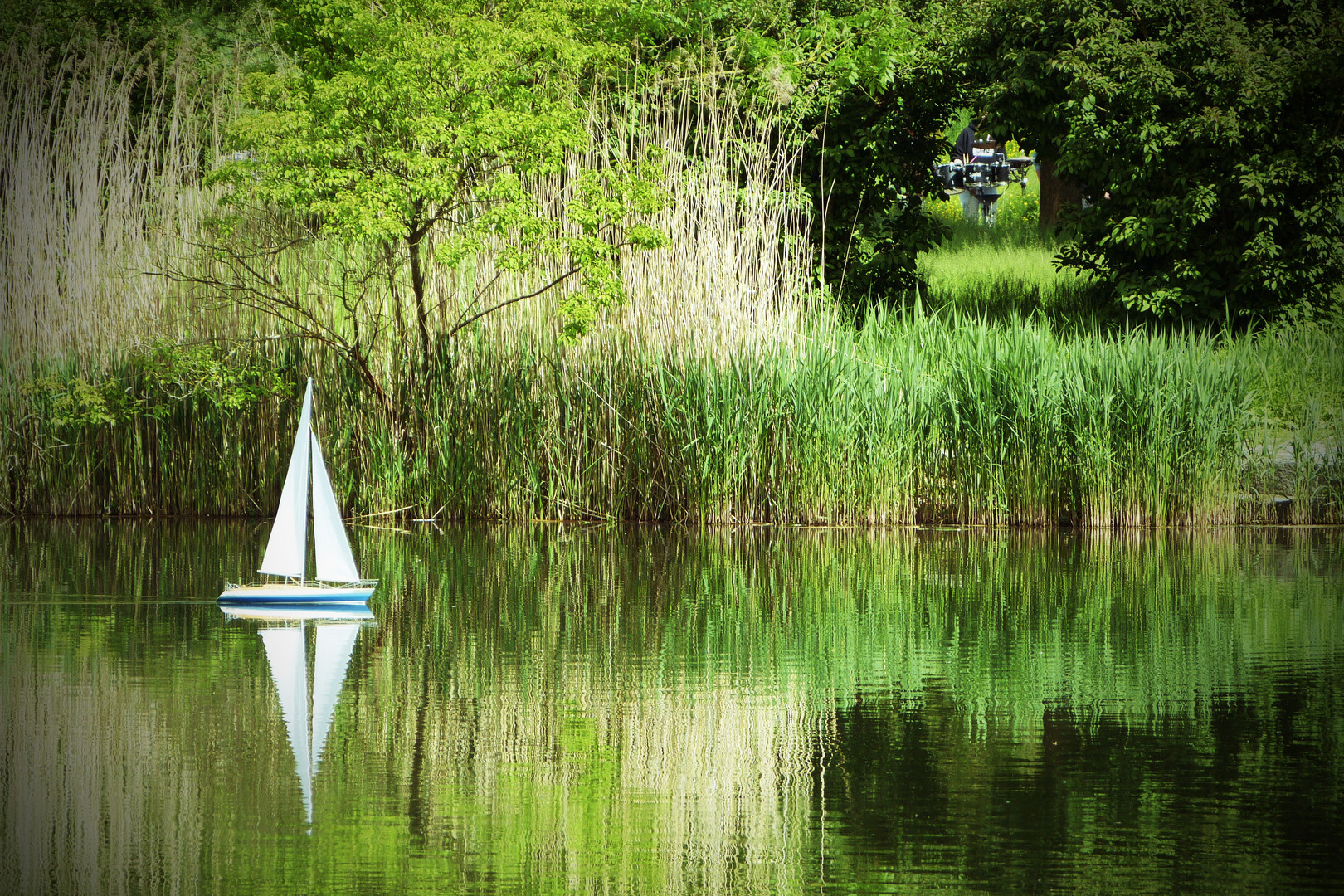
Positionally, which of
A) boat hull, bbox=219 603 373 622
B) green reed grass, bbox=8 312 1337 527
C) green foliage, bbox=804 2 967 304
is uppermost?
green foliage, bbox=804 2 967 304

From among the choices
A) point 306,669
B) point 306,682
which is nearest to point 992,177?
point 306,669

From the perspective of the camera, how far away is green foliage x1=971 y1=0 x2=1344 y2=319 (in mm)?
15766

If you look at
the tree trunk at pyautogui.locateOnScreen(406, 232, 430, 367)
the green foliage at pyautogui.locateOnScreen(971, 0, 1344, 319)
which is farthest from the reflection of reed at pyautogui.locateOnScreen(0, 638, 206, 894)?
the green foliage at pyautogui.locateOnScreen(971, 0, 1344, 319)


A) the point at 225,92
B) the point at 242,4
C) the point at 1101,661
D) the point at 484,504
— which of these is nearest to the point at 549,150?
the point at 484,504

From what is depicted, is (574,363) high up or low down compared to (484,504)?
up

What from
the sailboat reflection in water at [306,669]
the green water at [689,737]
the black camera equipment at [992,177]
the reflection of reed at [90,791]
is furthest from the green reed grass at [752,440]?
the black camera equipment at [992,177]

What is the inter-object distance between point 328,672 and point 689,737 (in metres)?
1.66

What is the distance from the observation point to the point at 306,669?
5.86 m

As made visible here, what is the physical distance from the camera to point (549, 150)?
434 inches

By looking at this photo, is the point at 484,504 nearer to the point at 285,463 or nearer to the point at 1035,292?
the point at 285,463

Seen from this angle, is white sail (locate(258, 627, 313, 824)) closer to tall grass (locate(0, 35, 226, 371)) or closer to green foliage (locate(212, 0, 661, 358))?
green foliage (locate(212, 0, 661, 358))

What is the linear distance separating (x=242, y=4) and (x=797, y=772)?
63.8 ft

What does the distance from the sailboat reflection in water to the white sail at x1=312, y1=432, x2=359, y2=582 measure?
0.18 metres

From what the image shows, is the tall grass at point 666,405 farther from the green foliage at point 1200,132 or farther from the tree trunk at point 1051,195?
the tree trunk at point 1051,195
